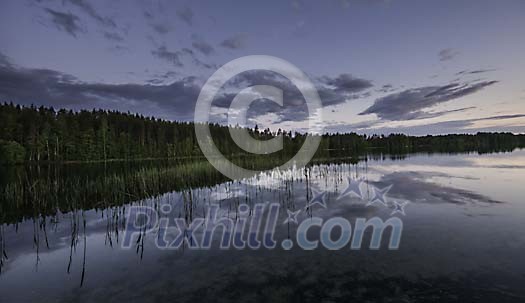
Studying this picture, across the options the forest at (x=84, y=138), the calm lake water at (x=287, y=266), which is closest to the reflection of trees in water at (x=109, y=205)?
the calm lake water at (x=287, y=266)

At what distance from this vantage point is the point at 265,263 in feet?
22.2

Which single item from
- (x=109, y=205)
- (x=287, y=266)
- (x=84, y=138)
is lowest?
(x=109, y=205)

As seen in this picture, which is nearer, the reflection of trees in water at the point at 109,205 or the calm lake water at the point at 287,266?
the calm lake water at the point at 287,266

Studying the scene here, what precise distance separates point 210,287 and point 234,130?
16088cm

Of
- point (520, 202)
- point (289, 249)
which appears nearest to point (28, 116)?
point (289, 249)

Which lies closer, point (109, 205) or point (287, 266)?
point (287, 266)

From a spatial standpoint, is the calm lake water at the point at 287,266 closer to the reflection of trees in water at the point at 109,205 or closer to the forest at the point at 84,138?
the reflection of trees in water at the point at 109,205

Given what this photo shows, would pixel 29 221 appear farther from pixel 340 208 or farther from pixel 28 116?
pixel 28 116

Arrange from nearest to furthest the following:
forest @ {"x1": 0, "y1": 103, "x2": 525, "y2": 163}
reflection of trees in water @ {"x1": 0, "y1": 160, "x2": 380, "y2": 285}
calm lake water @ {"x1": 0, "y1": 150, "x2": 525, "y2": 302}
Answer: calm lake water @ {"x1": 0, "y1": 150, "x2": 525, "y2": 302} < reflection of trees in water @ {"x1": 0, "y1": 160, "x2": 380, "y2": 285} < forest @ {"x1": 0, "y1": 103, "x2": 525, "y2": 163}

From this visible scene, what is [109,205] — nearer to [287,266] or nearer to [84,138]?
[287,266]

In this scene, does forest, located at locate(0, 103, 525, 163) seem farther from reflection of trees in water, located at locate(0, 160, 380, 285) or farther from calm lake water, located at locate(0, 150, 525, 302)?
calm lake water, located at locate(0, 150, 525, 302)

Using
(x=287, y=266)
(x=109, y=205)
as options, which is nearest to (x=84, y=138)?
(x=109, y=205)

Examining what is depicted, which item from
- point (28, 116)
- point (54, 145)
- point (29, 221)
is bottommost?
point (29, 221)

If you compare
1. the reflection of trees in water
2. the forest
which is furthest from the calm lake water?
the forest
